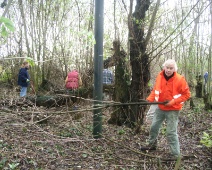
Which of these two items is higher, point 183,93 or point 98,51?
point 98,51

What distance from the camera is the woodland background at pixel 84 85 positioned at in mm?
3408

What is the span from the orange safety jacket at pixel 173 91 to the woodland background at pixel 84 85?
74cm

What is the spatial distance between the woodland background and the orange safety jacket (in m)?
0.74

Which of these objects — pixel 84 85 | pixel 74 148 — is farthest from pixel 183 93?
pixel 84 85

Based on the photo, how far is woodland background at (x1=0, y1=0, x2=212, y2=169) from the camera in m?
3.41

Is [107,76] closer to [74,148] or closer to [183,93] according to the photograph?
[74,148]

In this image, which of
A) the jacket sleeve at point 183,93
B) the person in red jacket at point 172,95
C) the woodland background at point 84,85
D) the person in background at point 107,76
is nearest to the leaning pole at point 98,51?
the woodland background at point 84,85

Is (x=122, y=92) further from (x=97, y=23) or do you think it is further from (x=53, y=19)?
(x=53, y=19)

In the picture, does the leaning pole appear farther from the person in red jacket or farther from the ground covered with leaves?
the person in red jacket

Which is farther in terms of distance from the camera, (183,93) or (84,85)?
(84,85)

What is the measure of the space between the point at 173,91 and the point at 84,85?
17.6ft

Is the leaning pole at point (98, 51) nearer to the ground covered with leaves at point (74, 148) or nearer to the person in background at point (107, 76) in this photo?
the ground covered with leaves at point (74, 148)

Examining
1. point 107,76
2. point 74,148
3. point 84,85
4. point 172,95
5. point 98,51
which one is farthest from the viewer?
point 84,85

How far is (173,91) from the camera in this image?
3.84m
